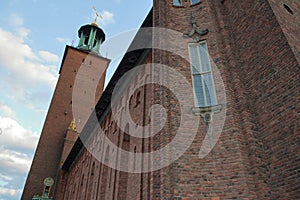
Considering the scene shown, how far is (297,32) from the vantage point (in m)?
8.52

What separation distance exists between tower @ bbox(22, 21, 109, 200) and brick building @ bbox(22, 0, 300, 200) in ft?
63.2

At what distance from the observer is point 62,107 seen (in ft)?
114

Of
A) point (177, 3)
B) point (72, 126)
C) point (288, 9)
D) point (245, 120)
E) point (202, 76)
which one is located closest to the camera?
point (245, 120)

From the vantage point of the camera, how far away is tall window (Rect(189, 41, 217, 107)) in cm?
886

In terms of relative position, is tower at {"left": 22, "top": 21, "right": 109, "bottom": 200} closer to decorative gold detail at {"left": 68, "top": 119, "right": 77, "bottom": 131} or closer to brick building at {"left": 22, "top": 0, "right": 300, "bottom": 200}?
decorative gold detail at {"left": 68, "top": 119, "right": 77, "bottom": 131}

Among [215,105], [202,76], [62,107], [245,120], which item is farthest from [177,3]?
[62,107]

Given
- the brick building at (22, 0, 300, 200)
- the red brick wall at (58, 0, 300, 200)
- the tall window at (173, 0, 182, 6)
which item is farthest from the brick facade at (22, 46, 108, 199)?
the tall window at (173, 0, 182, 6)

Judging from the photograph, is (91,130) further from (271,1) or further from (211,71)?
(271,1)

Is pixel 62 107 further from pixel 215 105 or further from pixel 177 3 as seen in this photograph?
pixel 215 105

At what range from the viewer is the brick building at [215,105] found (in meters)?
7.00

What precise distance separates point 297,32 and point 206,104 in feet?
12.4

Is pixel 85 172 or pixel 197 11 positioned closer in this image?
pixel 197 11

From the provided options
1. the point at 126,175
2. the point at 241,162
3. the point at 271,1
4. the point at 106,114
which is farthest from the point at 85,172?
the point at 271,1

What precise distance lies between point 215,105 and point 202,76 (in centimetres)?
142
